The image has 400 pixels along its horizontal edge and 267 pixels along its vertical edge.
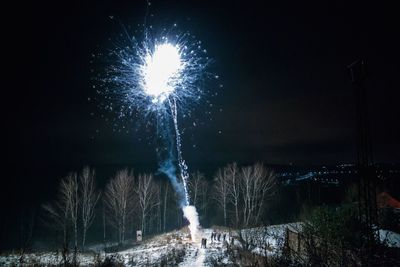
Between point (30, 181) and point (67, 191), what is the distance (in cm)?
5190

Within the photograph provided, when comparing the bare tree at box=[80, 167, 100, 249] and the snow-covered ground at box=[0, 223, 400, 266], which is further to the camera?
the bare tree at box=[80, 167, 100, 249]

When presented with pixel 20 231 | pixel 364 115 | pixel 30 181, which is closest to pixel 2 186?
pixel 30 181

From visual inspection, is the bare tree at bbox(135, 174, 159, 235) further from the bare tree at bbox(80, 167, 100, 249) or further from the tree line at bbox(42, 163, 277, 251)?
the bare tree at bbox(80, 167, 100, 249)

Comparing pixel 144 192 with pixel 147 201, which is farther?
pixel 147 201

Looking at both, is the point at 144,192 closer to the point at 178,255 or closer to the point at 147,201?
the point at 147,201

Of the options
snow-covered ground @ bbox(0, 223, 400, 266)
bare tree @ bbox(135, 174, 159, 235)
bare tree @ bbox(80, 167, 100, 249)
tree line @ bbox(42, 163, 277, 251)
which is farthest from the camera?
bare tree @ bbox(135, 174, 159, 235)

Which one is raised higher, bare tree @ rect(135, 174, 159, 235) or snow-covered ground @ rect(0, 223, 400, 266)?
bare tree @ rect(135, 174, 159, 235)

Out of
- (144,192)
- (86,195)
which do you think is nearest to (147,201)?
(144,192)

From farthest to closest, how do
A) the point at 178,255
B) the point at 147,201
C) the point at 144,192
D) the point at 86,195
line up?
the point at 147,201 < the point at 144,192 < the point at 86,195 < the point at 178,255

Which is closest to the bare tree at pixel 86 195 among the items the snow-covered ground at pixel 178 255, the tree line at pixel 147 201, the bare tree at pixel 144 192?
the tree line at pixel 147 201

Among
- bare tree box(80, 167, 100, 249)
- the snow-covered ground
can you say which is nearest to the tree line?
bare tree box(80, 167, 100, 249)

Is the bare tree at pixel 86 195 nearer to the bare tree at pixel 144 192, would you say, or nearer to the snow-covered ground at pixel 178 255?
the bare tree at pixel 144 192

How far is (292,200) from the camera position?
67.9 metres

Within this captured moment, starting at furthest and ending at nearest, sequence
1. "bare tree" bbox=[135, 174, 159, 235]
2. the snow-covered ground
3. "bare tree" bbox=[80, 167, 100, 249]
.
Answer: "bare tree" bbox=[135, 174, 159, 235]
"bare tree" bbox=[80, 167, 100, 249]
the snow-covered ground
